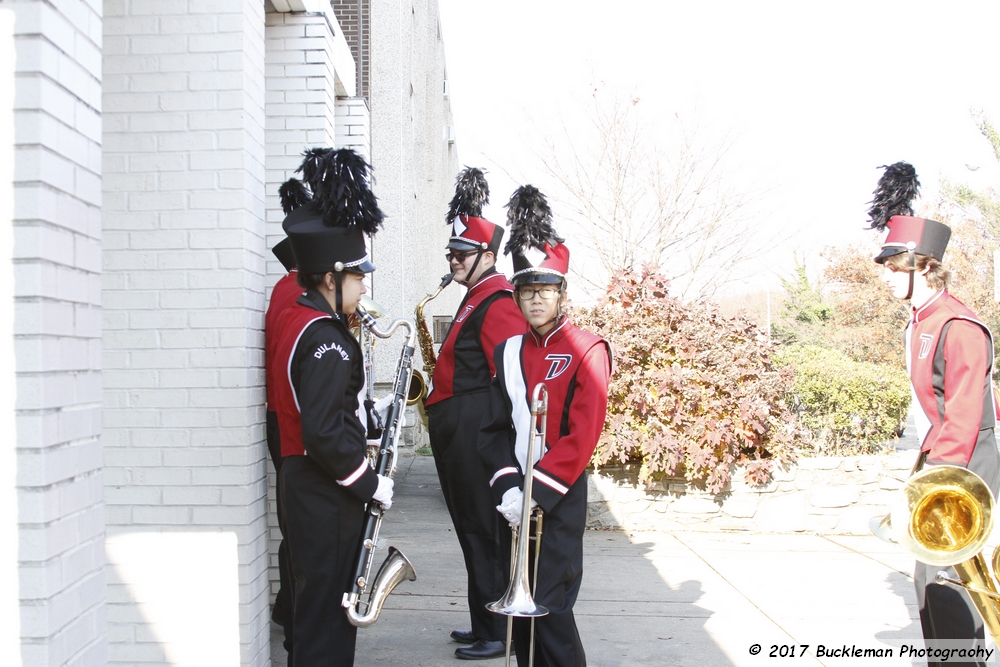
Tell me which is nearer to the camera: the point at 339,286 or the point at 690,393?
the point at 339,286

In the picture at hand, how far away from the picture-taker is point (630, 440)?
7172 mm

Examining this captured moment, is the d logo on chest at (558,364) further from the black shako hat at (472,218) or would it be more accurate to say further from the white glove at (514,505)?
the black shako hat at (472,218)

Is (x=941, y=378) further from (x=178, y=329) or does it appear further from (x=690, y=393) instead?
(x=690, y=393)

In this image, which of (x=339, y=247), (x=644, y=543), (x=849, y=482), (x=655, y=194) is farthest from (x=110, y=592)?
(x=655, y=194)

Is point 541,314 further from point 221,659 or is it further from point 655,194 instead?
point 655,194

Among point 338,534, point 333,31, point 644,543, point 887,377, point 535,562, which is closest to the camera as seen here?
point 338,534

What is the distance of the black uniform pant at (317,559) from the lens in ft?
10.4

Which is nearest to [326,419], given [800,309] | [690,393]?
[690,393]

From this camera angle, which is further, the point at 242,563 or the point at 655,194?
the point at 655,194

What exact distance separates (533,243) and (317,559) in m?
1.61

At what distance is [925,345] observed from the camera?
3766mm

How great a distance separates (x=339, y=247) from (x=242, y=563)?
1.42 meters

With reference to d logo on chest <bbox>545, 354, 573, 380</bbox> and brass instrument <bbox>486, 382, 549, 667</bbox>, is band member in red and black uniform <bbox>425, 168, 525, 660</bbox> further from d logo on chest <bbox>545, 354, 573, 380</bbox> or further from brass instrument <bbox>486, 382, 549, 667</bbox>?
brass instrument <bbox>486, 382, 549, 667</bbox>

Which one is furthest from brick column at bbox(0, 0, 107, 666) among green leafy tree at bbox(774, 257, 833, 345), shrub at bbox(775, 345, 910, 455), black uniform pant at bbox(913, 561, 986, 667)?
green leafy tree at bbox(774, 257, 833, 345)
